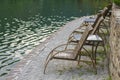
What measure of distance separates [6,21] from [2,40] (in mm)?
6200

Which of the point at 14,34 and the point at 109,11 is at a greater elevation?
the point at 109,11

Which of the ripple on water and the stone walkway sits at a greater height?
the stone walkway

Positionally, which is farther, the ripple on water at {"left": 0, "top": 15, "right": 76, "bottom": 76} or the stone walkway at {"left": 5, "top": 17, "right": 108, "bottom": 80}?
the ripple on water at {"left": 0, "top": 15, "right": 76, "bottom": 76}

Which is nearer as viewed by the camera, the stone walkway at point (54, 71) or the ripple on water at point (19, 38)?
the stone walkway at point (54, 71)

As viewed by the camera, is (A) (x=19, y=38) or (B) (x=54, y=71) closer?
(B) (x=54, y=71)

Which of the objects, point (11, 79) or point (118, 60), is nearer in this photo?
point (118, 60)

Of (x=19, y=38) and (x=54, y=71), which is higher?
(x=54, y=71)

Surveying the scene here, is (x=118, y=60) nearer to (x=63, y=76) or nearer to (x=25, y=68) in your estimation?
(x=63, y=76)

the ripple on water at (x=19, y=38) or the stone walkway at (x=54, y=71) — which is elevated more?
the stone walkway at (x=54, y=71)

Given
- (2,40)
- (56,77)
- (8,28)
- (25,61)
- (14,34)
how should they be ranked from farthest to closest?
1. (8,28)
2. (14,34)
3. (2,40)
4. (25,61)
5. (56,77)

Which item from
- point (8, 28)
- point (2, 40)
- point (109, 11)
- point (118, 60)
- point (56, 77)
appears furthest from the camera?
point (8, 28)

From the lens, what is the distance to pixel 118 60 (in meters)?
5.39

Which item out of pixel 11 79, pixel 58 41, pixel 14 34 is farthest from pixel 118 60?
pixel 14 34

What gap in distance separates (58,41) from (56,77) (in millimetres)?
4741
